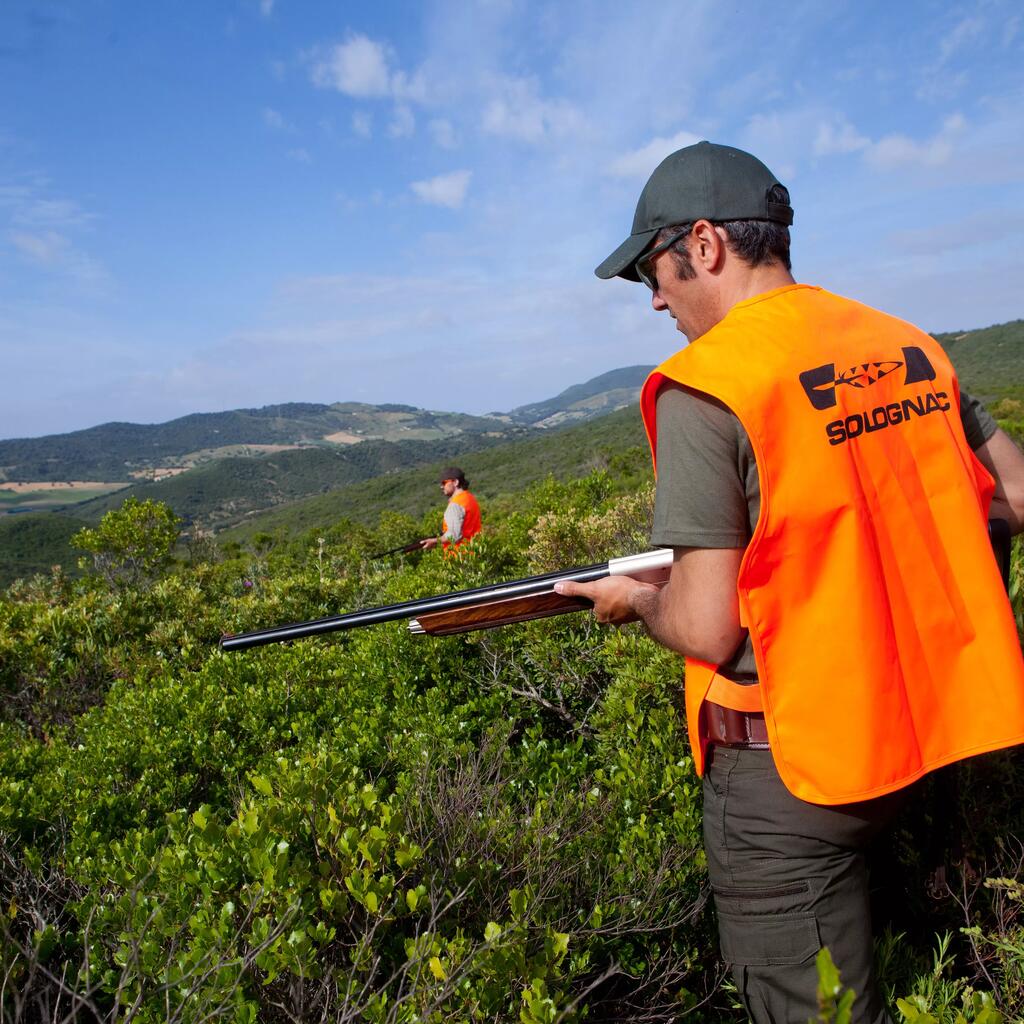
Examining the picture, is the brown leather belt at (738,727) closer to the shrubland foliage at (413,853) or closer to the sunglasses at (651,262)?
the shrubland foliage at (413,853)

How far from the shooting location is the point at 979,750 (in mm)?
1513

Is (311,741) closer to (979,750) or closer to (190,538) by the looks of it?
(979,750)

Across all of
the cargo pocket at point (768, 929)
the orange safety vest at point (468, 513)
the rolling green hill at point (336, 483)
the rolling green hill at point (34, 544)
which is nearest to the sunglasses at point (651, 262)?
the cargo pocket at point (768, 929)

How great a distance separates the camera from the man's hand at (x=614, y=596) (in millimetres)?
1788

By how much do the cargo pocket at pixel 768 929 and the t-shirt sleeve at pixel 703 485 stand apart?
0.78 meters

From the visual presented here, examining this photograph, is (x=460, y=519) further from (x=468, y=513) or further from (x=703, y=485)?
(x=703, y=485)

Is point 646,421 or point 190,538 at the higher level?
point 646,421

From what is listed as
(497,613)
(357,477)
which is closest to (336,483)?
(357,477)

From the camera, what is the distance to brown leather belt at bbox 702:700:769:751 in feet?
5.18

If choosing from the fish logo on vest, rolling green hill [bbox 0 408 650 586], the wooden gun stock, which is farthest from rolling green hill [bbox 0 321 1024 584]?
the wooden gun stock

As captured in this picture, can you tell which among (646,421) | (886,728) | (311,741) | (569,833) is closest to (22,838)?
(311,741)

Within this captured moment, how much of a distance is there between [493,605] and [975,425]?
1367 mm

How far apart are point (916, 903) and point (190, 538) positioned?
21.5 metres

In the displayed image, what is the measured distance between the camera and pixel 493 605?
2.20 metres
